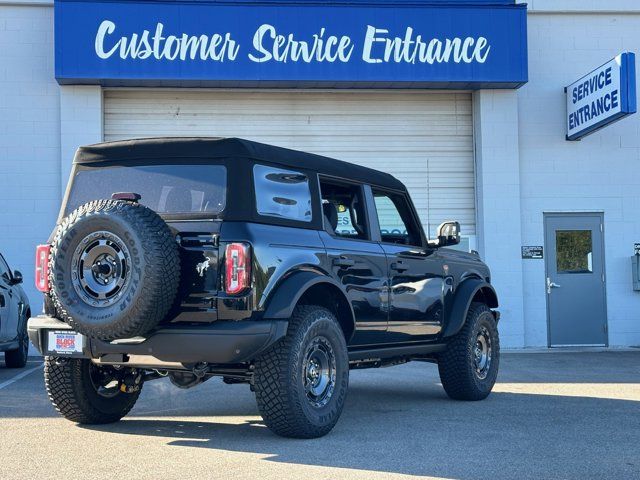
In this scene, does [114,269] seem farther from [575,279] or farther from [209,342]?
[575,279]

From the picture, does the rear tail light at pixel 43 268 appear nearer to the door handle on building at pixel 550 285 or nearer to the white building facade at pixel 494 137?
the white building facade at pixel 494 137

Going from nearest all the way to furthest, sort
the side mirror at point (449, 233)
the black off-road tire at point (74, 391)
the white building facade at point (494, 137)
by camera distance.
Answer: the black off-road tire at point (74, 391), the side mirror at point (449, 233), the white building facade at point (494, 137)

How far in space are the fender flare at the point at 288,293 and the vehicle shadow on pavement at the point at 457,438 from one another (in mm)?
853

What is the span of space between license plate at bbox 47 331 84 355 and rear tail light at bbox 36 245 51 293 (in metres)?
0.33

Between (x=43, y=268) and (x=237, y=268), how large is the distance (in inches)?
59.0

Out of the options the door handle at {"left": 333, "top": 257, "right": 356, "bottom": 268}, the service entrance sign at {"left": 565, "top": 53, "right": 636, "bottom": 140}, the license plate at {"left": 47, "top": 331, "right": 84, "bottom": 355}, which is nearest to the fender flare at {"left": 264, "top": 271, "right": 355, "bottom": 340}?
the door handle at {"left": 333, "top": 257, "right": 356, "bottom": 268}

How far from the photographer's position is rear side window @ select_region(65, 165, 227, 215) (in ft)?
20.5

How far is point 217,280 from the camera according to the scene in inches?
233

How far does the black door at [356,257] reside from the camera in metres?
6.91

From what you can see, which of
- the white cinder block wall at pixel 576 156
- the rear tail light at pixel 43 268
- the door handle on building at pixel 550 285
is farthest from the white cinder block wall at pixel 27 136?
the rear tail light at pixel 43 268

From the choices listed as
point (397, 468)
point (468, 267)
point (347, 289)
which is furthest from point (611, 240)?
point (397, 468)

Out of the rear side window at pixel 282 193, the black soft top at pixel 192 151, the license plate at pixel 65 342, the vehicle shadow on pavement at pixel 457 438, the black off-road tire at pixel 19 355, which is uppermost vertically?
the black soft top at pixel 192 151

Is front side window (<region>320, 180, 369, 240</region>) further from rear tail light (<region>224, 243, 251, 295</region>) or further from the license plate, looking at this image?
the license plate

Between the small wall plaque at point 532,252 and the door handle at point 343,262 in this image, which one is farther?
the small wall plaque at point 532,252
